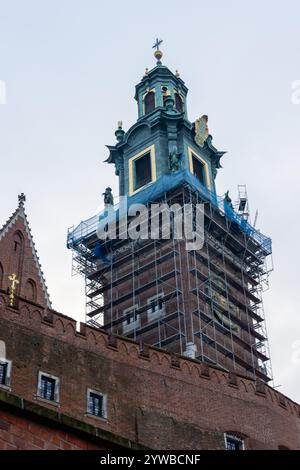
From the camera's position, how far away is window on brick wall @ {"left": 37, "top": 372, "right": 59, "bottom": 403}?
1137 inches

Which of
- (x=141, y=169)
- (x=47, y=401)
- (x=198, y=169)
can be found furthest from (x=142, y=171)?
(x=47, y=401)

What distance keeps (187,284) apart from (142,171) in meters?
12.2

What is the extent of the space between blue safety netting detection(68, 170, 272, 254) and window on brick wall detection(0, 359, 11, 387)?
25734 millimetres

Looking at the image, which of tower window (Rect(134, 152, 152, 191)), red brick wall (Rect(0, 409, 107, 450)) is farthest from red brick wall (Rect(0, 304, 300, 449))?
tower window (Rect(134, 152, 152, 191))

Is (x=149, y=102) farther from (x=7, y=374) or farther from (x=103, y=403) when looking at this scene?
(x=7, y=374)

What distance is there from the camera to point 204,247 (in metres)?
51.2

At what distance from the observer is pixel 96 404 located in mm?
30062

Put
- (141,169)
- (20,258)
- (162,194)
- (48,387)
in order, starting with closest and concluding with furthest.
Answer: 1. (48,387)
2. (20,258)
3. (162,194)
4. (141,169)

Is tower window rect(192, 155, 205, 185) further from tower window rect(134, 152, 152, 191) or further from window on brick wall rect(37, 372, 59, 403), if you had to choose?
window on brick wall rect(37, 372, 59, 403)

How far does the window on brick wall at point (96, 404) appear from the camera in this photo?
29734 mm

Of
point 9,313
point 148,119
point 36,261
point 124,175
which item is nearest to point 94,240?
point 124,175

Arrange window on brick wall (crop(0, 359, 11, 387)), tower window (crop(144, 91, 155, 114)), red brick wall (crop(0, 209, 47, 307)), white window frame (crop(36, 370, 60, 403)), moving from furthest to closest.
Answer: tower window (crop(144, 91, 155, 114)) → red brick wall (crop(0, 209, 47, 307)) → white window frame (crop(36, 370, 60, 403)) → window on brick wall (crop(0, 359, 11, 387))

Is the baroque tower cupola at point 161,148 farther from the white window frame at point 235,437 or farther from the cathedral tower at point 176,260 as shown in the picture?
the white window frame at point 235,437

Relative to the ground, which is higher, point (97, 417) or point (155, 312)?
point (155, 312)
